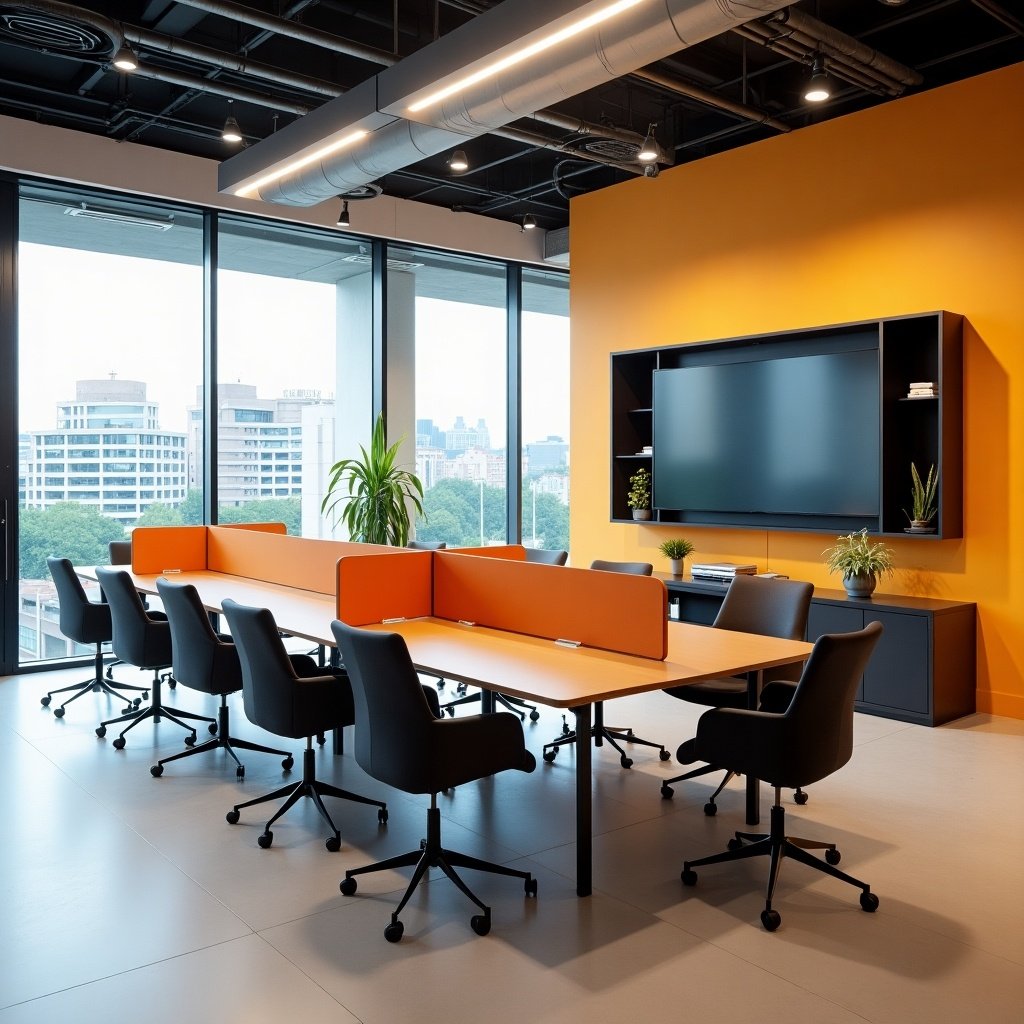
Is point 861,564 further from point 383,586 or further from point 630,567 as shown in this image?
point 383,586

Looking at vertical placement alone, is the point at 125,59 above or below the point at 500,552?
above

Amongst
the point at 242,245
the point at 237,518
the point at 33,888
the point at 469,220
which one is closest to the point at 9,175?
the point at 242,245

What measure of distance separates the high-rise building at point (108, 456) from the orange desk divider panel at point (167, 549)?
2.76 feet

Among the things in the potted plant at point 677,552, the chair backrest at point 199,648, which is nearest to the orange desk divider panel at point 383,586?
the chair backrest at point 199,648

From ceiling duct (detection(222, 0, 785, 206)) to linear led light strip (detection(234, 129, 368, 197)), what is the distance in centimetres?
1

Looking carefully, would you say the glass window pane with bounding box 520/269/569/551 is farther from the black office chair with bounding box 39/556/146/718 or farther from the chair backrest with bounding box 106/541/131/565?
the black office chair with bounding box 39/556/146/718

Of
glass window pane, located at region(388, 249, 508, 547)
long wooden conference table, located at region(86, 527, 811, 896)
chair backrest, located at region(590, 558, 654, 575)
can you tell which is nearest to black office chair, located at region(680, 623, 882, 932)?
long wooden conference table, located at region(86, 527, 811, 896)

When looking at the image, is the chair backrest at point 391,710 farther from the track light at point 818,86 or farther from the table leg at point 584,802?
the track light at point 818,86

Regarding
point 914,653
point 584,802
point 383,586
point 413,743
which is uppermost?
point 383,586

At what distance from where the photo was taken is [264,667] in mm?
3695

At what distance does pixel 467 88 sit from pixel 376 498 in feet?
13.3

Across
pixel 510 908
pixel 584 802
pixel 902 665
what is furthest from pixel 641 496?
pixel 510 908

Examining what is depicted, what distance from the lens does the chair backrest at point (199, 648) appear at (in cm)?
435

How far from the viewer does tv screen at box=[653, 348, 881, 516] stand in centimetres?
589
